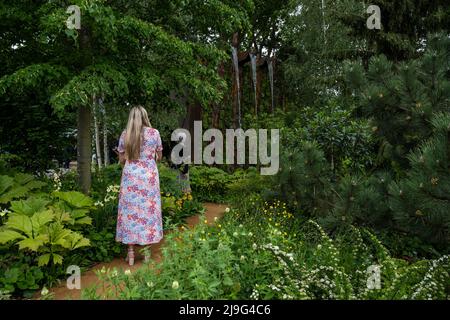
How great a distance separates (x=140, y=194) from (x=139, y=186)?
10 cm

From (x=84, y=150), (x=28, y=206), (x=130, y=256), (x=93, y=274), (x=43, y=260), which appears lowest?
(x=93, y=274)

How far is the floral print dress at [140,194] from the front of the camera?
521 cm

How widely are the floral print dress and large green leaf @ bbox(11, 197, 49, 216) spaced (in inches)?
39.0

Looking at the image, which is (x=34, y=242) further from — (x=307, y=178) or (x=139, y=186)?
(x=307, y=178)

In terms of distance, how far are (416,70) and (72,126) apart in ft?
24.8

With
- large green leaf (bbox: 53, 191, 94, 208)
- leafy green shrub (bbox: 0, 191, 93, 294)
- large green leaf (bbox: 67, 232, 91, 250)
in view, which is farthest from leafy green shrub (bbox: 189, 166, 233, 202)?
large green leaf (bbox: 67, 232, 91, 250)

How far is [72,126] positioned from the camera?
31.3 feet

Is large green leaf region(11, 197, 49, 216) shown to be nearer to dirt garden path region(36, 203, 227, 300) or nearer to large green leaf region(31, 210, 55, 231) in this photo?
large green leaf region(31, 210, 55, 231)

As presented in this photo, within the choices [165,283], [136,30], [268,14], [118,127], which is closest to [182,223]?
[136,30]

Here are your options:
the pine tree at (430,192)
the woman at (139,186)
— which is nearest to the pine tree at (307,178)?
the pine tree at (430,192)

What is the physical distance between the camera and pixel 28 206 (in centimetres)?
513

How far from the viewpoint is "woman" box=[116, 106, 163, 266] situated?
5176 mm

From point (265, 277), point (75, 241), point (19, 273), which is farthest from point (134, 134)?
point (265, 277)
